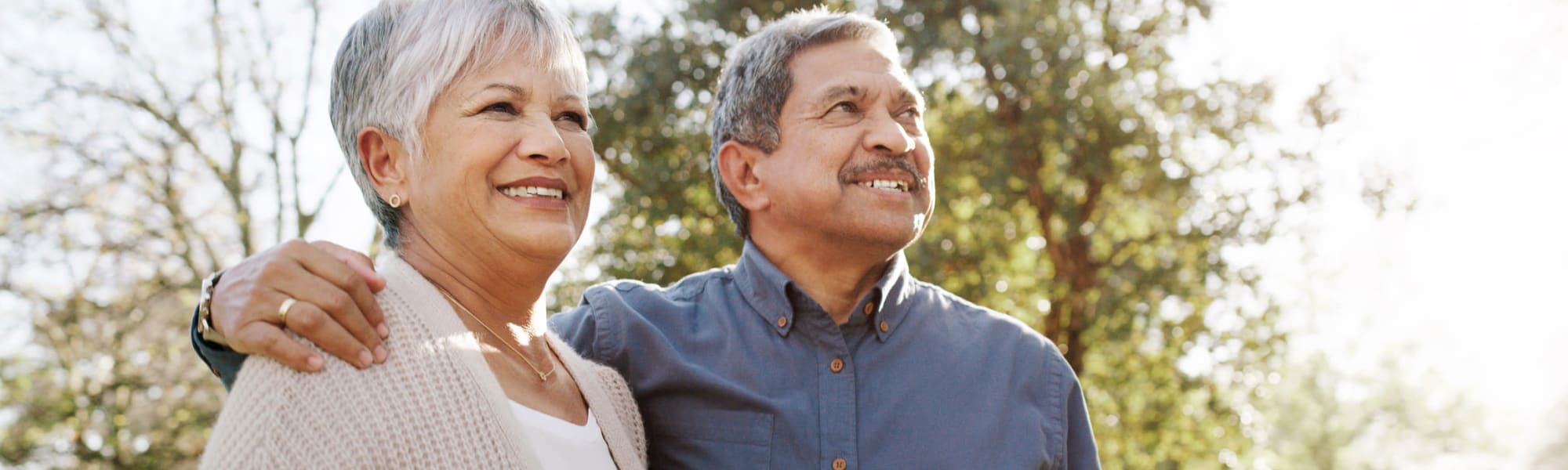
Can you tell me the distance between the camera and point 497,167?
1.95 m

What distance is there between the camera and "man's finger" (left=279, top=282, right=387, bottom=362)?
65.4 inches

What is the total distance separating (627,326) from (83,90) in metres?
10.2

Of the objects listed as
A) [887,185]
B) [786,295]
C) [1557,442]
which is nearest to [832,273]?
[786,295]

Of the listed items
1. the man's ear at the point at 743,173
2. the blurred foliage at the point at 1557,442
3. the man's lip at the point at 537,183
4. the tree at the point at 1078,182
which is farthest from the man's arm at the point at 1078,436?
the blurred foliage at the point at 1557,442

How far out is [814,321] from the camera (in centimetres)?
265

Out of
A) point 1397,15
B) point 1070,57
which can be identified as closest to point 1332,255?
point 1397,15

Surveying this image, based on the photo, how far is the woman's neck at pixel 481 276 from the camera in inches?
79.9

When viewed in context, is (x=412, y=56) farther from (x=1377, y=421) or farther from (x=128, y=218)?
(x=1377, y=421)

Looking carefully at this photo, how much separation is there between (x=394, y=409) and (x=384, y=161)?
490 mm

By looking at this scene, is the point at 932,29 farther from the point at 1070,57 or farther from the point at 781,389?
the point at 781,389

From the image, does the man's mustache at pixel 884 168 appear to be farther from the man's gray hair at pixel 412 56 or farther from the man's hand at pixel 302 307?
the man's hand at pixel 302 307

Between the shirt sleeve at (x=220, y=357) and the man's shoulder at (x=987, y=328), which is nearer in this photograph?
the shirt sleeve at (x=220, y=357)

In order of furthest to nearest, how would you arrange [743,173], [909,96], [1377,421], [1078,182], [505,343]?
[1377,421], [1078,182], [743,173], [909,96], [505,343]

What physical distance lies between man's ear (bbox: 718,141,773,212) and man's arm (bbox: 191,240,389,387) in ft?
4.13
